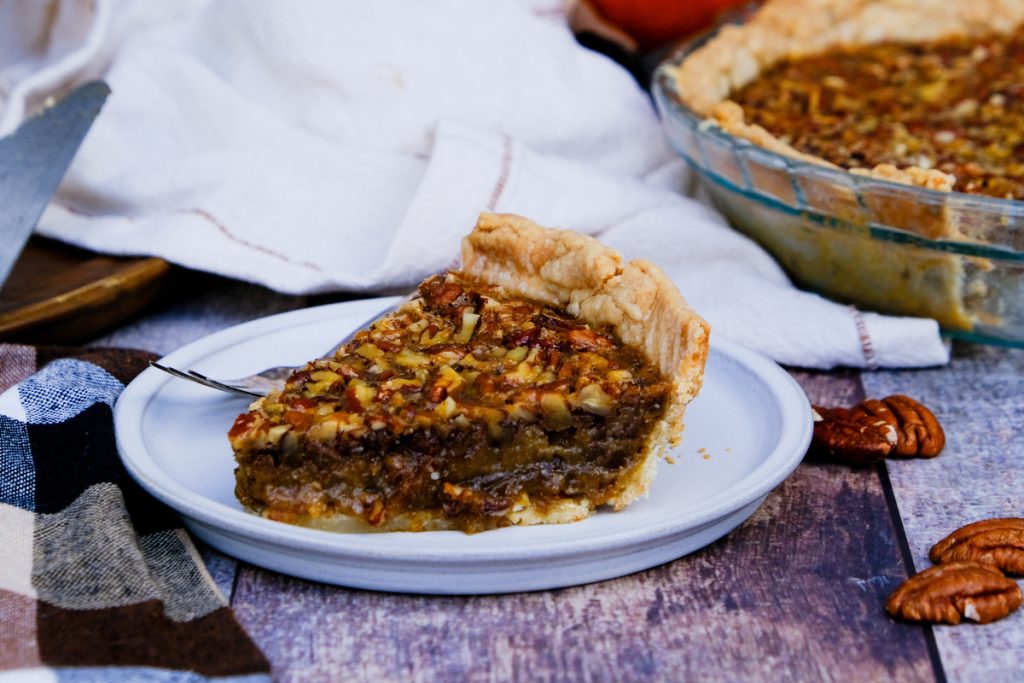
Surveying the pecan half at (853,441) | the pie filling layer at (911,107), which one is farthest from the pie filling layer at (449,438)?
the pie filling layer at (911,107)

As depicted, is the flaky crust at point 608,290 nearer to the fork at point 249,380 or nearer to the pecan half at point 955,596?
the fork at point 249,380

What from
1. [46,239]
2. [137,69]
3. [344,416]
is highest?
[344,416]

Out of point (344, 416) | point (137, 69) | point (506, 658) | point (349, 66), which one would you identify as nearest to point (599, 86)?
point (349, 66)

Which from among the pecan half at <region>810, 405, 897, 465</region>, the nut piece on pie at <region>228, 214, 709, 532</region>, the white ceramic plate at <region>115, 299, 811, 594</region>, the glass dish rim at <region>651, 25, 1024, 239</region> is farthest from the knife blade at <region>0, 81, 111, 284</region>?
the pecan half at <region>810, 405, 897, 465</region>

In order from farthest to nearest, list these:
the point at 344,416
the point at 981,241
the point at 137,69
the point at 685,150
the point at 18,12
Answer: the point at 18,12 < the point at 137,69 < the point at 685,150 < the point at 981,241 < the point at 344,416

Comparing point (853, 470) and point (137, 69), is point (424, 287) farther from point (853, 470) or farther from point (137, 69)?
point (137, 69)

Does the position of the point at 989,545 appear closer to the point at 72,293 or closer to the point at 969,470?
the point at 969,470

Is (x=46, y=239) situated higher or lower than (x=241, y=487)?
lower
